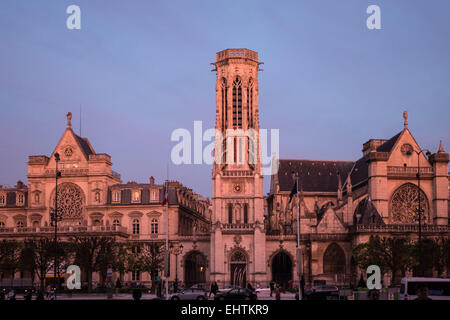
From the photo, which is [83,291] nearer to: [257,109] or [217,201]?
[217,201]

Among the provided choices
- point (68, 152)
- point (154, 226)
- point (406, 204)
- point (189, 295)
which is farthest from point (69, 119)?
point (189, 295)

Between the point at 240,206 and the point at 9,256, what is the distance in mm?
25823

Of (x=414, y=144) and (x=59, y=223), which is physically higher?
(x=414, y=144)

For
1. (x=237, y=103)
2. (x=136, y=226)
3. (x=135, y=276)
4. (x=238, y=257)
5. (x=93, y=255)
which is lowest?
(x=135, y=276)

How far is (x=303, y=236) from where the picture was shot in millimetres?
78438

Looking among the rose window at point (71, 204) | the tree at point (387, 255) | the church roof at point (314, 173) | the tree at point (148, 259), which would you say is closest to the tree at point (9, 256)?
the rose window at point (71, 204)

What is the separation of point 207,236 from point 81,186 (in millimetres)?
16874

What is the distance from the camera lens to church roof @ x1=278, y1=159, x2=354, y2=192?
91.6 metres

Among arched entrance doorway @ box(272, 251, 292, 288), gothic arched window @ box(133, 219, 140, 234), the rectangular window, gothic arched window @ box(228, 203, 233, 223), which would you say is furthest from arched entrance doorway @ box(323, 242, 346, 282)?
gothic arched window @ box(133, 219, 140, 234)

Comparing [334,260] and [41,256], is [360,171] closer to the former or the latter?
[334,260]

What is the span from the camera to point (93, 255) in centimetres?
7194

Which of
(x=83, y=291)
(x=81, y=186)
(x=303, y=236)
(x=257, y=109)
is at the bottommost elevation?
(x=83, y=291)
